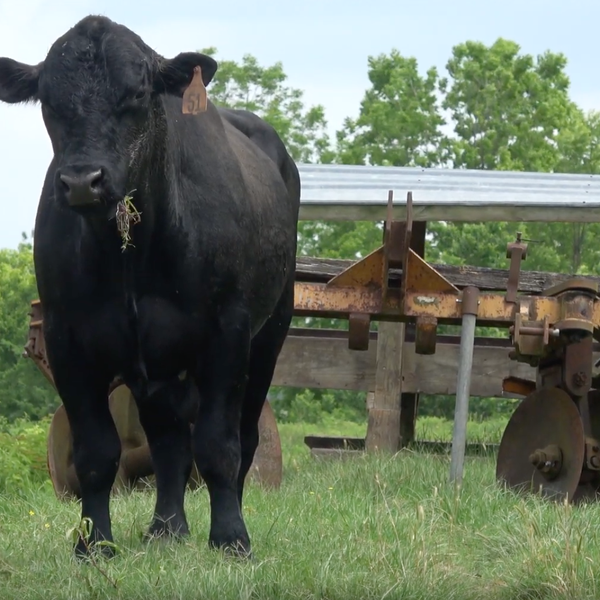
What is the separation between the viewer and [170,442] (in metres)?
6.52

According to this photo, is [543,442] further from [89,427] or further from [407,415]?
[89,427]

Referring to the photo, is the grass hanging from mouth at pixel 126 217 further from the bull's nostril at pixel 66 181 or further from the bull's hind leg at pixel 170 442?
the bull's hind leg at pixel 170 442

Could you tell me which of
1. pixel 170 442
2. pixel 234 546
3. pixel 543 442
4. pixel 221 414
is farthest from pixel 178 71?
pixel 543 442

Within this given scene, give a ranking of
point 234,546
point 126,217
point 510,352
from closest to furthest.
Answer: point 126,217 < point 234,546 < point 510,352

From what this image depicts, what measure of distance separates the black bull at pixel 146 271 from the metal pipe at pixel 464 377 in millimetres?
2651

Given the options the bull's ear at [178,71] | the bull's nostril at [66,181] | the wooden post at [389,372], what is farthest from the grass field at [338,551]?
the wooden post at [389,372]

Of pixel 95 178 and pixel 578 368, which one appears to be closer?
pixel 95 178

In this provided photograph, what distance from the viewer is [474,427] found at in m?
17.0

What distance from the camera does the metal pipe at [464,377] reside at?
8.54m

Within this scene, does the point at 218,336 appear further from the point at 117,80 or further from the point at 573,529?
the point at 573,529

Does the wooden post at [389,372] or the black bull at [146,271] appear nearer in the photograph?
the black bull at [146,271]

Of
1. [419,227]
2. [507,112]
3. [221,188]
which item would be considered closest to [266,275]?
[221,188]

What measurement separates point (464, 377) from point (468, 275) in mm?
1586

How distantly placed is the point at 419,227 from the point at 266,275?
4.94 m
